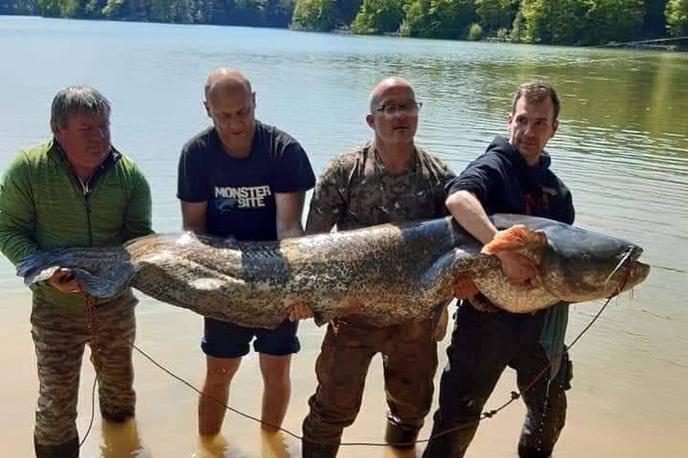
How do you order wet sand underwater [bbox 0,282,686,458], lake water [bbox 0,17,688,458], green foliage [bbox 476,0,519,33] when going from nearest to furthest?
wet sand underwater [bbox 0,282,686,458] < lake water [bbox 0,17,688,458] < green foliage [bbox 476,0,519,33]

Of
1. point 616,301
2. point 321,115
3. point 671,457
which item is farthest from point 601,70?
point 671,457

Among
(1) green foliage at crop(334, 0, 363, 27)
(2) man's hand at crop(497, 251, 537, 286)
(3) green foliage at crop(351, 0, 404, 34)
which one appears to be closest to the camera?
(2) man's hand at crop(497, 251, 537, 286)

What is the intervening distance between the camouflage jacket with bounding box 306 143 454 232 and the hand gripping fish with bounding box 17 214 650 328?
12 cm

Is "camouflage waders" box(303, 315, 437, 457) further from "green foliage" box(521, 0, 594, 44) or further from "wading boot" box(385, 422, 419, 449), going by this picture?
"green foliage" box(521, 0, 594, 44)

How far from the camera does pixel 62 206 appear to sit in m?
4.27

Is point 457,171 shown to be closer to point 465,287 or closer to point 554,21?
point 465,287

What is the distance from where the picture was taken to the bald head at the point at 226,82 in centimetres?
415

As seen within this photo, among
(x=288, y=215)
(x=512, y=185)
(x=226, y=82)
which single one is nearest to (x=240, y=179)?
(x=288, y=215)

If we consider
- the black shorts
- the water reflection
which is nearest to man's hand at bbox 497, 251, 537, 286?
the black shorts

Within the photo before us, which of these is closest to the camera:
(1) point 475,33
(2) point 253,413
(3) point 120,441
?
(3) point 120,441

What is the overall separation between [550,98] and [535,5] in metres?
84.2

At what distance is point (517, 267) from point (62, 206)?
96.8 inches

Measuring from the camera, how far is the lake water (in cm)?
566

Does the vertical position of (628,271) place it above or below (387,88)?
below
